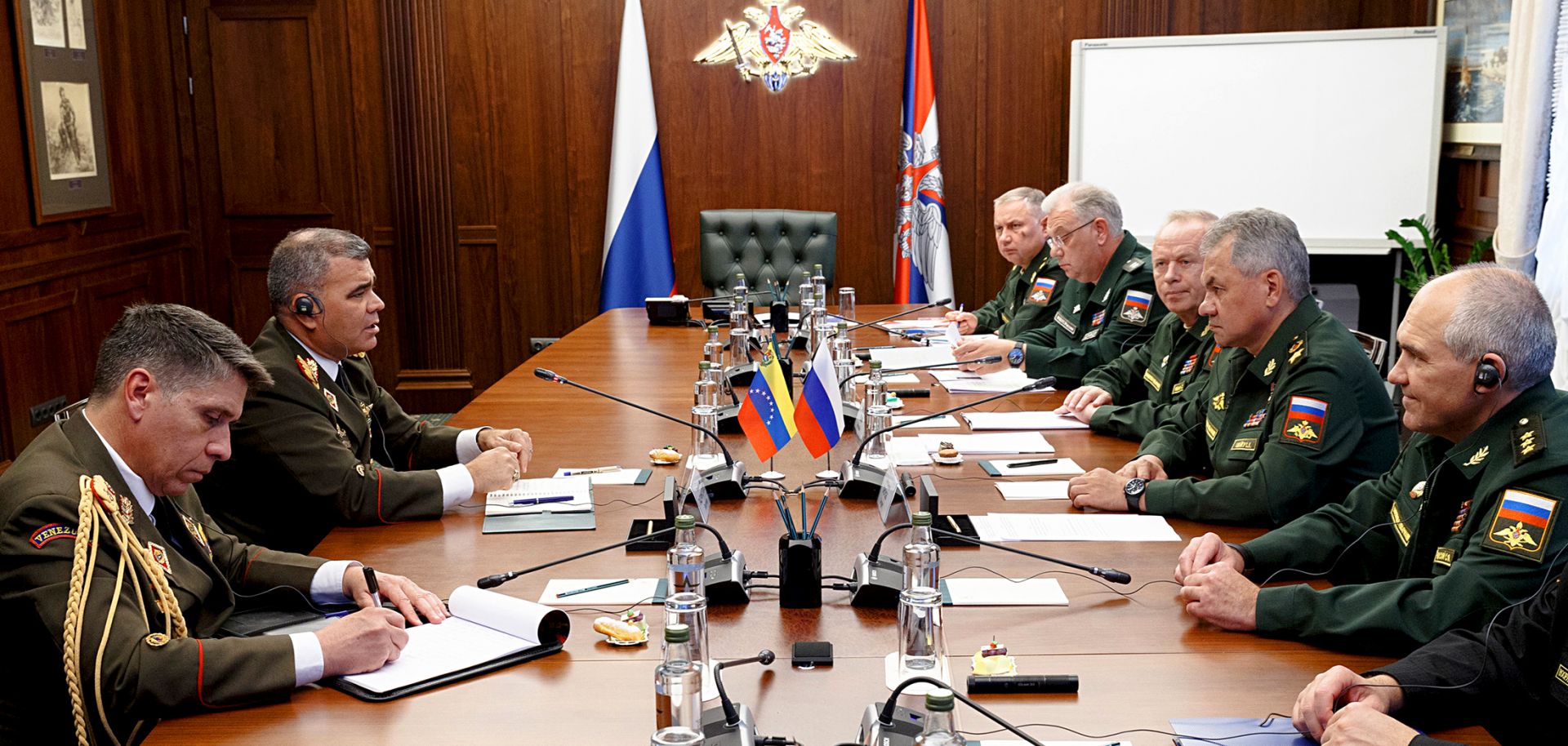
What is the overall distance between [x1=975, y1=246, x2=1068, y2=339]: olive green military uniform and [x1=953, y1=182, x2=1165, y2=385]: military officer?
0.83 ft

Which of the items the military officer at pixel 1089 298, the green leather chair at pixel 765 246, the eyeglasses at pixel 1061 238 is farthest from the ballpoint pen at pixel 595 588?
the green leather chair at pixel 765 246

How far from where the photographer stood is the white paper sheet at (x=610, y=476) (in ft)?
9.47

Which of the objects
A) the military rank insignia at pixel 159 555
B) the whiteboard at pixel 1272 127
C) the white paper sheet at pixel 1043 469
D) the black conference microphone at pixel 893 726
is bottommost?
the white paper sheet at pixel 1043 469

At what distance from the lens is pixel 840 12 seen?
21.7ft

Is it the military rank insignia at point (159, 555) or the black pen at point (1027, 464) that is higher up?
the military rank insignia at point (159, 555)

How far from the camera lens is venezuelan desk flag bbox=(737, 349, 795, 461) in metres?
2.66

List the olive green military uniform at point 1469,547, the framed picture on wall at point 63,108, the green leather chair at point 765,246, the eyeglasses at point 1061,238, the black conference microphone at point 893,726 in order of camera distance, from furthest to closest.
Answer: the green leather chair at point 765,246 < the framed picture on wall at point 63,108 < the eyeglasses at point 1061,238 < the olive green military uniform at point 1469,547 < the black conference microphone at point 893,726

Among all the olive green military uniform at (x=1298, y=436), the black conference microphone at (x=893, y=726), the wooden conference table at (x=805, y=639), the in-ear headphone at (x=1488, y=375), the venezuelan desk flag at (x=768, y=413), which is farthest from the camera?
the venezuelan desk flag at (x=768, y=413)

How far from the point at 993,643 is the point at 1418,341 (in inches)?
33.2

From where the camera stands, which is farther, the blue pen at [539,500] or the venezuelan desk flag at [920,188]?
the venezuelan desk flag at [920,188]

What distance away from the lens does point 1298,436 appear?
263cm

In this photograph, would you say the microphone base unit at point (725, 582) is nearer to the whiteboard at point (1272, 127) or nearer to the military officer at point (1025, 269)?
the military officer at point (1025, 269)

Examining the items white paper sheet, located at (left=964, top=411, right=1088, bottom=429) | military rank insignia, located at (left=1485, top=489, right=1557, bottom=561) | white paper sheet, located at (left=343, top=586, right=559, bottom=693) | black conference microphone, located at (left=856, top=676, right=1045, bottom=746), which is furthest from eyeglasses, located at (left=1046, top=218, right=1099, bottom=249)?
black conference microphone, located at (left=856, top=676, right=1045, bottom=746)

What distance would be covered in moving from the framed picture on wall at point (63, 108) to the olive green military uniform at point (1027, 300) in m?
3.91
